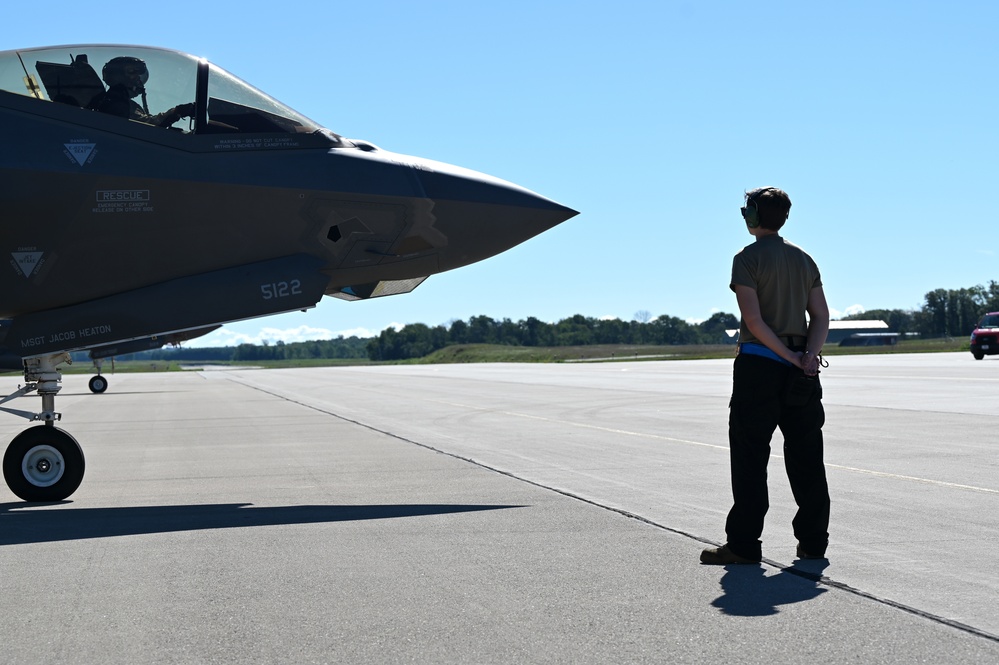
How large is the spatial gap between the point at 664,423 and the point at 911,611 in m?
12.4

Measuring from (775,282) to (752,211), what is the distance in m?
0.46

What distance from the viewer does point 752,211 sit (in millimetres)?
6164

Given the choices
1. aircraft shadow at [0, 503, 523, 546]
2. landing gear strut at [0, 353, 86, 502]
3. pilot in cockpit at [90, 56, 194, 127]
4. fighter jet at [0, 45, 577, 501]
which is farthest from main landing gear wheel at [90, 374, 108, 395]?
aircraft shadow at [0, 503, 523, 546]

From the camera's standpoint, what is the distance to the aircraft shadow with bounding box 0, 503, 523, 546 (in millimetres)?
7312

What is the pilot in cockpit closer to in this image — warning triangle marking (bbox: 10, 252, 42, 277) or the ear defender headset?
warning triangle marking (bbox: 10, 252, 42, 277)

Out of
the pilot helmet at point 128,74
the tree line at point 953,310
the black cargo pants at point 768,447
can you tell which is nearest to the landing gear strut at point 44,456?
the pilot helmet at point 128,74

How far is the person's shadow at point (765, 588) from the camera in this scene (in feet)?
15.8

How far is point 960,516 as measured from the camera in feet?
23.6

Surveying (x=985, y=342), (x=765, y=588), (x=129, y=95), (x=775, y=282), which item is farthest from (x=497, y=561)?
(x=985, y=342)

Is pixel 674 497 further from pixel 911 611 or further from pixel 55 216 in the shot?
pixel 55 216

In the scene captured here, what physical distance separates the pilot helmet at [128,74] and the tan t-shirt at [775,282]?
5.56 meters

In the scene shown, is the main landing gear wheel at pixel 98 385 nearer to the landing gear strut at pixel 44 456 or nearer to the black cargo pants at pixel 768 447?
the landing gear strut at pixel 44 456

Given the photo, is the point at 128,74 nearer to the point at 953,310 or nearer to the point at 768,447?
the point at 768,447

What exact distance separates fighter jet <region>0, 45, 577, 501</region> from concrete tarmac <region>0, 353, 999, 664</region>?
164cm
